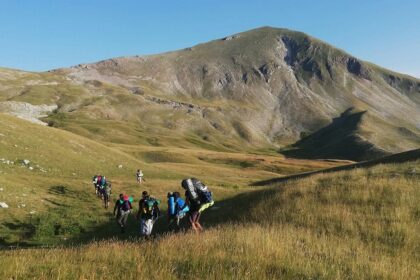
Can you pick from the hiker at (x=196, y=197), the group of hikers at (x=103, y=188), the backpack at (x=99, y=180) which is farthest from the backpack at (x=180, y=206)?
the backpack at (x=99, y=180)

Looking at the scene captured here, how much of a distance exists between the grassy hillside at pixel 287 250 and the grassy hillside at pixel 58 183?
13.1m

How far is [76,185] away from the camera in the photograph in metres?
39.3

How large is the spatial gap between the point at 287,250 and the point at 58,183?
32.2m

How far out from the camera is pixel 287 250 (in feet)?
36.0

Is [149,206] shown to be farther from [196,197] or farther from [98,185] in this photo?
[98,185]

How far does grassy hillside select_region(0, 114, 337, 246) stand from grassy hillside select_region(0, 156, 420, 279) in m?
13.1

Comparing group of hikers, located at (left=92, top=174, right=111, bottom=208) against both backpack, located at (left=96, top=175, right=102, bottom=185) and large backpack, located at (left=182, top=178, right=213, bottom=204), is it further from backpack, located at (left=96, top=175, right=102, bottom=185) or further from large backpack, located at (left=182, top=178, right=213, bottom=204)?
large backpack, located at (left=182, top=178, right=213, bottom=204)

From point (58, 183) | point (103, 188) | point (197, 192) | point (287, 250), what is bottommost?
point (58, 183)

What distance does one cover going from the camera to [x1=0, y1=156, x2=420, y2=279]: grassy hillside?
8.74 meters

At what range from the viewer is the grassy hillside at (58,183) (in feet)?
87.3

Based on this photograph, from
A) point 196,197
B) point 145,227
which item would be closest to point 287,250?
point 196,197

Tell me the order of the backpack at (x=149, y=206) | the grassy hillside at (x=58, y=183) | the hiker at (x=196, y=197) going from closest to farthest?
the hiker at (x=196, y=197), the backpack at (x=149, y=206), the grassy hillside at (x=58, y=183)

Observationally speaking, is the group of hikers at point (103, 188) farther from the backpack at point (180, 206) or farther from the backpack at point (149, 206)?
the backpack at point (149, 206)

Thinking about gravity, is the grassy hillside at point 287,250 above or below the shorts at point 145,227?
above
